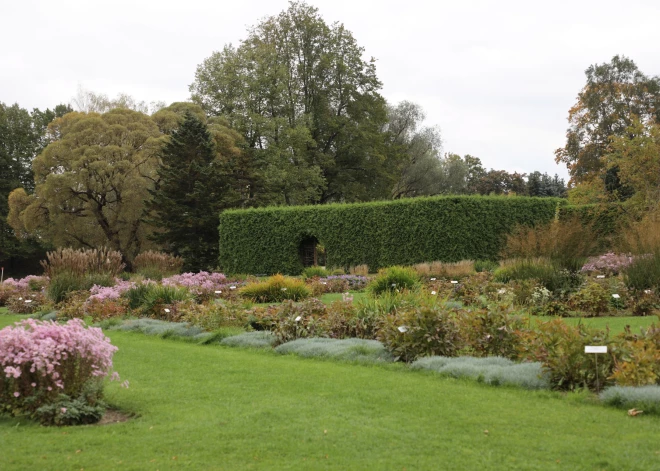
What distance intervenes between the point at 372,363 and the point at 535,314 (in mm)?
A: 4851

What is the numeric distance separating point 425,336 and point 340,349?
1109mm

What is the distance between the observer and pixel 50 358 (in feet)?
16.8

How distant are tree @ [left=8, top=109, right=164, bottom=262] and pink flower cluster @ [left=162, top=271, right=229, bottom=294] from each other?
42.5ft

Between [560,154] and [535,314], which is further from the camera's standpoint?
[560,154]

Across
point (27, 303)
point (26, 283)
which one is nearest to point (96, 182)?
point (26, 283)

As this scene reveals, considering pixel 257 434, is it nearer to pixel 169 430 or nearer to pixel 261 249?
pixel 169 430

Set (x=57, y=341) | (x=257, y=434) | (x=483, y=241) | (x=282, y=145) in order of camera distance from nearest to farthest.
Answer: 1. (x=257, y=434)
2. (x=57, y=341)
3. (x=483, y=241)
4. (x=282, y=145)

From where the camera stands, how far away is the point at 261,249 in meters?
25.5

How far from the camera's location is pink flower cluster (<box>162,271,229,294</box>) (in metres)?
15.4

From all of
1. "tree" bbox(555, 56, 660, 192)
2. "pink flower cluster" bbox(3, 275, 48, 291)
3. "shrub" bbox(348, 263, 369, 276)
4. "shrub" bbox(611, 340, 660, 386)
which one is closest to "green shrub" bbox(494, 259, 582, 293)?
"shrub" bbox(611, 340, 660, 386)

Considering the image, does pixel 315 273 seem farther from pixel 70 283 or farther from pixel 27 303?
pixel 27 303

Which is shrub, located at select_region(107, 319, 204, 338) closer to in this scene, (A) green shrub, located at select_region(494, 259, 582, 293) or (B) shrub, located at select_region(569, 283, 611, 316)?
(B) shrub, located at select_region(569, 283, 611, 316)

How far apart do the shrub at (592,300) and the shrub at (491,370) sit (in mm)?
5000

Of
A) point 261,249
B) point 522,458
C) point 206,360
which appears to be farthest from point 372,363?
point 261,249
